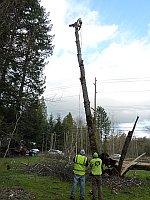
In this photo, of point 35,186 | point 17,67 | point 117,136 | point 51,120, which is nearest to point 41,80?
point 17,67

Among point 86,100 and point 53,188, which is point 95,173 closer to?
point 86,100

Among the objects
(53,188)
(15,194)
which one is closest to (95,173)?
(15,194)

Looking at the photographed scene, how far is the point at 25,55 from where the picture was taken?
72.4ft

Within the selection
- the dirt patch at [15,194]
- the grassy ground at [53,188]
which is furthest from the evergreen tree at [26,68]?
the dirt patch at [15,194]

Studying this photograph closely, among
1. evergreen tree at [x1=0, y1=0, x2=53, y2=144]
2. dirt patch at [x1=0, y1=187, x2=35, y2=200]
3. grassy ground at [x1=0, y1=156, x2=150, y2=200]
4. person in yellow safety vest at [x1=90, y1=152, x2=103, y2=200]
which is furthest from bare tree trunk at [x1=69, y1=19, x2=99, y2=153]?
evergreen tree at [x1=0, y1=0, x2=53, y2=144]

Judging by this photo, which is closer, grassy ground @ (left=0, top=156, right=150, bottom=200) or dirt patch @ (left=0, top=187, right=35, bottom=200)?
dirt patch @ (left=0, top=187, right=35, bottom=200)

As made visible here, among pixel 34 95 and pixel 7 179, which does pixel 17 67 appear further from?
pixel 7 179

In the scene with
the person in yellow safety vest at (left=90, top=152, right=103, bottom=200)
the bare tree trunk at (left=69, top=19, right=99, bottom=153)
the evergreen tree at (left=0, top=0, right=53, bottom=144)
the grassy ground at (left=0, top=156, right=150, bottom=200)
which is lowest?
the grassy ground at (left=0, top=156, right=150, bottom=200)

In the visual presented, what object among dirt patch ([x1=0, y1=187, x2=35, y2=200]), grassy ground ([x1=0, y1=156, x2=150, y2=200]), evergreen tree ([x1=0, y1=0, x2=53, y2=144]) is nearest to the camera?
dirt patch ([x1=0, y1=187, x2=35, y2=200])

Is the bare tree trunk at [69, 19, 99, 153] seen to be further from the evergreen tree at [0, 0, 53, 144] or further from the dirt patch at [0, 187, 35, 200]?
the evergreen tree at [0, 0, 53, 144]

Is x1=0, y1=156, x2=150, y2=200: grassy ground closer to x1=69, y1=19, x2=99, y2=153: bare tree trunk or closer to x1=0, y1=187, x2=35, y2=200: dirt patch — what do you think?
x1=0, y1=187, x2=35, y2=200: dirt patch

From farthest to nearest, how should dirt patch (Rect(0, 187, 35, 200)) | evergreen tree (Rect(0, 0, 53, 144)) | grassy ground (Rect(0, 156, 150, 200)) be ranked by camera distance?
evergreen tree (Rect(0, 0, 53, 144)) < grassy ground (Rect(0, 156, 150, 200)) < dirt patch (Rect(0, 187, 35, 200))

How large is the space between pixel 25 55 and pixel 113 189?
1140cm

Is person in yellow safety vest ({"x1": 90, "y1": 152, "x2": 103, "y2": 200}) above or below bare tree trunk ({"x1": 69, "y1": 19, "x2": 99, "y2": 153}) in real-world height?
below
